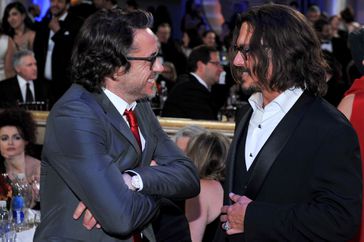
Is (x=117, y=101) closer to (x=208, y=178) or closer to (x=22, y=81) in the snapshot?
(x=208, y=178)

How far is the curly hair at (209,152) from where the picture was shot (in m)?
3.83

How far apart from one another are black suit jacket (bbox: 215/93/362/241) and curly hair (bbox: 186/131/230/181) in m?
1.54

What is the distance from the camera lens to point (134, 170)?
2391 mm

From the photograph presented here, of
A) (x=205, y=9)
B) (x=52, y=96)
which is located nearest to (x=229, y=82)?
(x=52, y=96)

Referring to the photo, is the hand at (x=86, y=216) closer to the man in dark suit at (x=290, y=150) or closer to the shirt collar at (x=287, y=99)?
the man in dark suit at (x=290, y=150)

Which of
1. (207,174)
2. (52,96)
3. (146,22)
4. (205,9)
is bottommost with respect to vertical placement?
(205,9)

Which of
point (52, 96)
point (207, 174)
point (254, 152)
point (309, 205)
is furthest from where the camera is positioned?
point (52, 96)

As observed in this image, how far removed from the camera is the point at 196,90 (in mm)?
7266

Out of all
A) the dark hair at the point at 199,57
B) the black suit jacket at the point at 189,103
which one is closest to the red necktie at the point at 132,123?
the black suit jacket at the point at 189,103

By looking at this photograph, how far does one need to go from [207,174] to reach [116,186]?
1.68m

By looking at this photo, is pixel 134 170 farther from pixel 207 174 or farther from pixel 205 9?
pixel 205 9

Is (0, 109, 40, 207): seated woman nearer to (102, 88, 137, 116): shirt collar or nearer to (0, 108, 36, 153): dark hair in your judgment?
(0, 108, 36, 153): dark hair

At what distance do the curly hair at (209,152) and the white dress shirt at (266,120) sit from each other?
1414 millimetres

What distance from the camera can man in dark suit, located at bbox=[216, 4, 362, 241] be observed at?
213 cm
